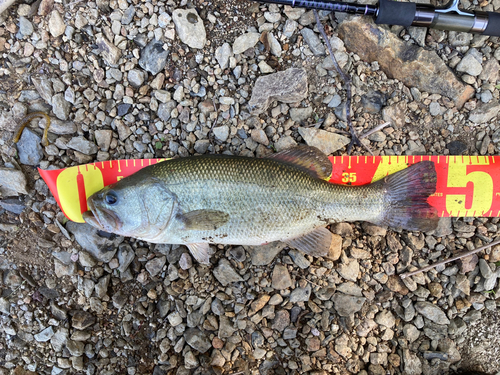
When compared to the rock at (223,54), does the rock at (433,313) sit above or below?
below

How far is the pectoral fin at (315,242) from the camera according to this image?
297 cm

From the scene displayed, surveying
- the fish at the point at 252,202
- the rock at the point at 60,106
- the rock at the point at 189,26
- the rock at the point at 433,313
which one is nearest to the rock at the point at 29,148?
the rock at the point at 60,106

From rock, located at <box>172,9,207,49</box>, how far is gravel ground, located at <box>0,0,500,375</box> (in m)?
0.02

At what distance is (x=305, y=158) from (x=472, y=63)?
1.92 metres

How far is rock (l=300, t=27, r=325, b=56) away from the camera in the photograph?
122 inches

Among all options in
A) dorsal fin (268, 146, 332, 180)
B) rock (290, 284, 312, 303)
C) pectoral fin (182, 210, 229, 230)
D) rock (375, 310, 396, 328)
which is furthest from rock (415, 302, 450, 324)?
pectoral fin (182, 210, 229, 230)

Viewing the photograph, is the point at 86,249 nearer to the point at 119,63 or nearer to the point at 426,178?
the point at 119,63

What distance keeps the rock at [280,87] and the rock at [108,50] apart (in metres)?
1.41

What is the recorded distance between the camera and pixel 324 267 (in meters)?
3.12

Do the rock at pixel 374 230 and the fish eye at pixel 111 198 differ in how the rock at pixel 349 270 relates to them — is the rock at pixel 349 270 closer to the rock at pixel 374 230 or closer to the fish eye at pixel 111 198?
the rock at pixel 374 230

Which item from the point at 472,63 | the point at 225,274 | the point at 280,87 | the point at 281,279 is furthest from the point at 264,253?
the point at 472,63

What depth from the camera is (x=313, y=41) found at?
310 centimetres

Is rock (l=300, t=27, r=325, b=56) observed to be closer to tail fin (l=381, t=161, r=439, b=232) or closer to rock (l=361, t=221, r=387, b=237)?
tail fin (l=381, t=161, r=439, b=232)

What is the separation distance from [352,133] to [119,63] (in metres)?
2.46
